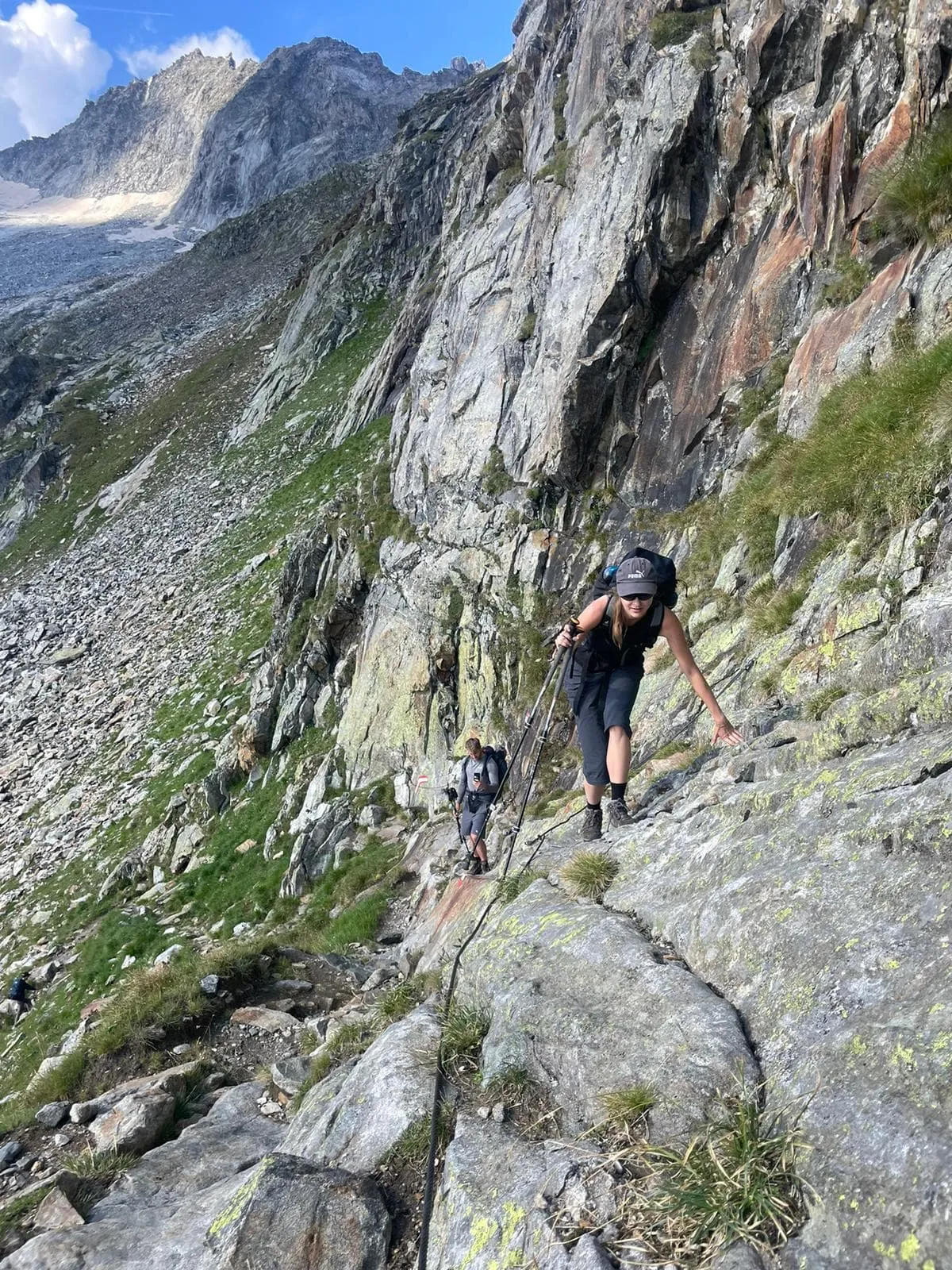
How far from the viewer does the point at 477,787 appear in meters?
11.3

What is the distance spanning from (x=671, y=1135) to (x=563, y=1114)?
0.72m

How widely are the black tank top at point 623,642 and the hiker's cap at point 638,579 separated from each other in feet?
0.83

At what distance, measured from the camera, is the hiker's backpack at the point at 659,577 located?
18.7 ft

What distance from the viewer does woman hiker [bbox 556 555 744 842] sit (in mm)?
5812

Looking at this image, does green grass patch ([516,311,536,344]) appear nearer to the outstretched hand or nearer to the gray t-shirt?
the gray t-shirt

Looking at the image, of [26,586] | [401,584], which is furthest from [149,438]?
[401,584]

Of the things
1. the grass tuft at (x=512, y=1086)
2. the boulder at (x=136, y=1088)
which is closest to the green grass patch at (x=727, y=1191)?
the grass tuft at (x=512, y=1086)

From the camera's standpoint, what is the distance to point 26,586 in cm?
4525

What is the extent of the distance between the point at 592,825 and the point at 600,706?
43.3 inches

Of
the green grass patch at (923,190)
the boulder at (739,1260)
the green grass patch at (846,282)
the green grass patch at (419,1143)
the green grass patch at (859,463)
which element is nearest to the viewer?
the boulder at (739,1260)

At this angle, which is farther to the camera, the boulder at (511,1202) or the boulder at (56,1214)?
the boulder at (56,1214)

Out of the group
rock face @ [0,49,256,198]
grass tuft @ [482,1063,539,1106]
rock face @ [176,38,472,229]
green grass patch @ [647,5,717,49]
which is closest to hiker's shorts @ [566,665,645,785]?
grass tuft @ [482,1063,539,1106]

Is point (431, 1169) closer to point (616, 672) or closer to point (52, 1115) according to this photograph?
point (616, 672)

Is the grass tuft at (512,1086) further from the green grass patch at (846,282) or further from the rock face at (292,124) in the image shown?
the rock face at (292,124)
